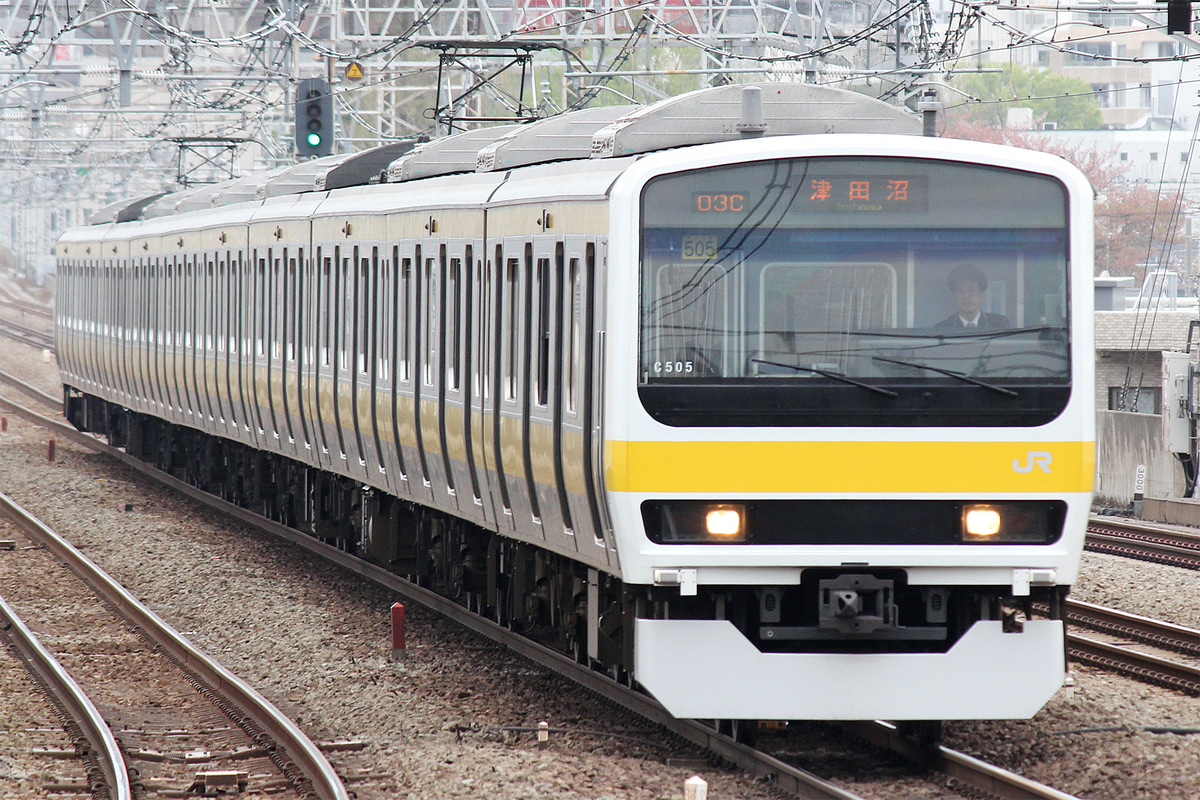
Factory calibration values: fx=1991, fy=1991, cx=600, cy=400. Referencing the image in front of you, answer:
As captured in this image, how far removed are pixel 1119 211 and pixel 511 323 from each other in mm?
69753

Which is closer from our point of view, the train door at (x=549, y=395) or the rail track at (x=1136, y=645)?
the train door at (x=549, y=395)

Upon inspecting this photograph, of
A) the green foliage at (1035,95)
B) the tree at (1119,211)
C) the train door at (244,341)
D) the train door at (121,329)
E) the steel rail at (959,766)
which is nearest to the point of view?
the steel rail at (959,766)

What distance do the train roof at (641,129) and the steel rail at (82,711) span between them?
12.0 ft

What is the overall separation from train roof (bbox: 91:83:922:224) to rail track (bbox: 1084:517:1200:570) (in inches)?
280

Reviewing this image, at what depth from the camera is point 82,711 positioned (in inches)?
417

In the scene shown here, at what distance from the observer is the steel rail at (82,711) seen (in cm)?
902

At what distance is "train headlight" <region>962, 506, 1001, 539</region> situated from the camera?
821 cm

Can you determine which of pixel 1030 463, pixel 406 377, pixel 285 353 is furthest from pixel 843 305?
pixel 285 353

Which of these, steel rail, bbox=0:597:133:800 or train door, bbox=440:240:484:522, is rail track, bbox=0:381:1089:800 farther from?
steel rail, bbox=0:597:133:800

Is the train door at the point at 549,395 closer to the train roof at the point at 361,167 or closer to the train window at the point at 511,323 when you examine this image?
the train window at the point at 511,323

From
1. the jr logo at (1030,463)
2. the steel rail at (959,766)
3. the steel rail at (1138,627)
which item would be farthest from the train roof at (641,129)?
the steel rail at (1138,627)

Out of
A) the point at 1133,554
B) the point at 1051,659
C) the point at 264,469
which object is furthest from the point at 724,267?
the point at 264,469

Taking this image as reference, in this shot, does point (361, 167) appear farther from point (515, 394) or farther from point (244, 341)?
point (515, 394)

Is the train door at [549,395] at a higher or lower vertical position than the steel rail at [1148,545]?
higher
